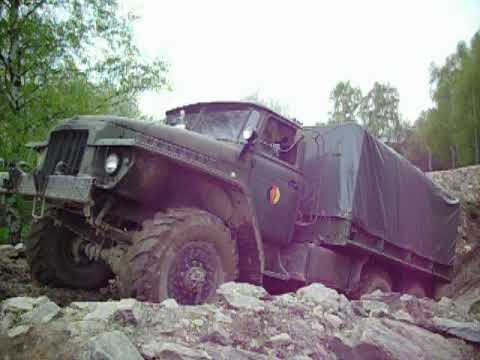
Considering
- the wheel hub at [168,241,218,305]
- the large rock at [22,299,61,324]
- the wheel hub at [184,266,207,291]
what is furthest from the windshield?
the large rock at [22,299,61,324]

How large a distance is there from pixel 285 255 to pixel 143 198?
2503mm

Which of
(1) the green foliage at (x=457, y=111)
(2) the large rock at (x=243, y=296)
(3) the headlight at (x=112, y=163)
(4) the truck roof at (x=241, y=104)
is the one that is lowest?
(2) the large rock at (x=243, y=296)

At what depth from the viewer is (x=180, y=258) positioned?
3752 mm

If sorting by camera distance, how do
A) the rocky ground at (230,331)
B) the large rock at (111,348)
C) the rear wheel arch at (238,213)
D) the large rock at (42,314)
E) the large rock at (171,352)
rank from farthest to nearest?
1. the rear wheel arch at (238,213)
2. the large rock at (42,314)
3. the rocky ground at (230,331)
4. the large rock at (171,352)
5. the large rock at (111,348)

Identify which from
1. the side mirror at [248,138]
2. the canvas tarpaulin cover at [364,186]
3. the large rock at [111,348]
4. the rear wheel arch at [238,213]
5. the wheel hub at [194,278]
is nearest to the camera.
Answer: the large rock at [111,348]

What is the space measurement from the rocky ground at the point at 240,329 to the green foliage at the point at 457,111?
21.6 metres

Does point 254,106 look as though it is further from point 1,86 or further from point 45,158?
point 1,86

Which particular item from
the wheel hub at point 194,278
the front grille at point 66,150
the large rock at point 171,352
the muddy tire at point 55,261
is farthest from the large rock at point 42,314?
the muddy tire at point 55,261

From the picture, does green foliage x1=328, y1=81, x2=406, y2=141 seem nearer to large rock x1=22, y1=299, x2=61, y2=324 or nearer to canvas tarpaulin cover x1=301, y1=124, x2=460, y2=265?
canvas tarpaulin cover x1=301, y1=124, x2=460, y2=265

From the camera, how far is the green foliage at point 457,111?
2253cm

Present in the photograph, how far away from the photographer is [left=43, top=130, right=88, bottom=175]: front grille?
4.00 meters

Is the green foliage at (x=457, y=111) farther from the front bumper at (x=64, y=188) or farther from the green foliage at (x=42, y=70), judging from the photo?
the front bumper at (x=64, y=188)

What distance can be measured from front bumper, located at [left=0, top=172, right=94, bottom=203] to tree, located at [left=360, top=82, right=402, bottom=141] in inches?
1400

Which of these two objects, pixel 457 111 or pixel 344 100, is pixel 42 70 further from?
pixel 344 100
